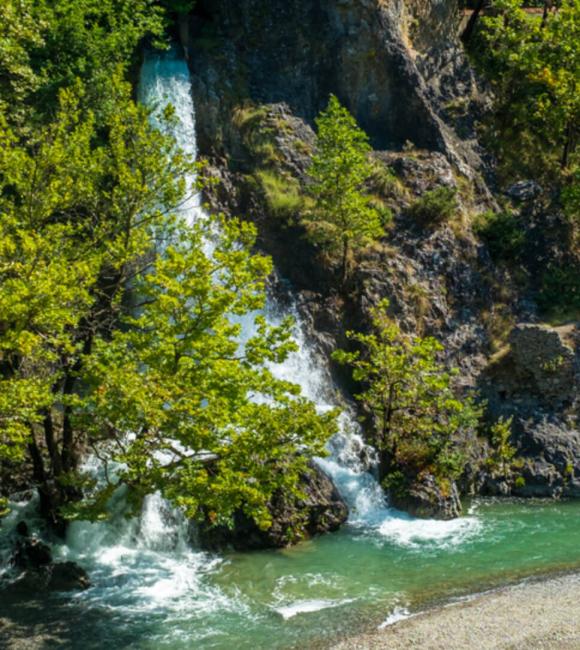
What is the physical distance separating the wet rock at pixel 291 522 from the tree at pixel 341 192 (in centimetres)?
923

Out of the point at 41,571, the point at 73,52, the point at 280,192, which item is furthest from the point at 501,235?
the point at 41,571

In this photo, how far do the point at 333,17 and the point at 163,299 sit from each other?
23.9m

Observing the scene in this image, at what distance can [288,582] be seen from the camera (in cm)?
1822

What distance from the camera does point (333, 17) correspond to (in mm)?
34969

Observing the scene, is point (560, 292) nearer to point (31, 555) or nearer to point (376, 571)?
point (376, 571)

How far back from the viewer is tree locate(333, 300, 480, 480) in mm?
23891

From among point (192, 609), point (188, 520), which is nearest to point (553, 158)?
point (188, 520)

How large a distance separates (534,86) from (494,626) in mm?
28584

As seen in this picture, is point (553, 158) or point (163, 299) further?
point (553, 158)

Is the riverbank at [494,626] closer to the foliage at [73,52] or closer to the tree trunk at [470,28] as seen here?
the foliage at [73,52]

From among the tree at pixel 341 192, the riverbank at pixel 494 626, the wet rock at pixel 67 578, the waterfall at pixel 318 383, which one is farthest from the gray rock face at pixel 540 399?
the wet rock at pixel 67 578

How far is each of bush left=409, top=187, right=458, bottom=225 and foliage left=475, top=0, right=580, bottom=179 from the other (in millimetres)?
6405

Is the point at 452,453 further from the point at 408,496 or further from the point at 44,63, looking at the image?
the point at 44,63

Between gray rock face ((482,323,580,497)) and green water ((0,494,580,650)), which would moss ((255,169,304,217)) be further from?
green water ((0,494,580,650))
